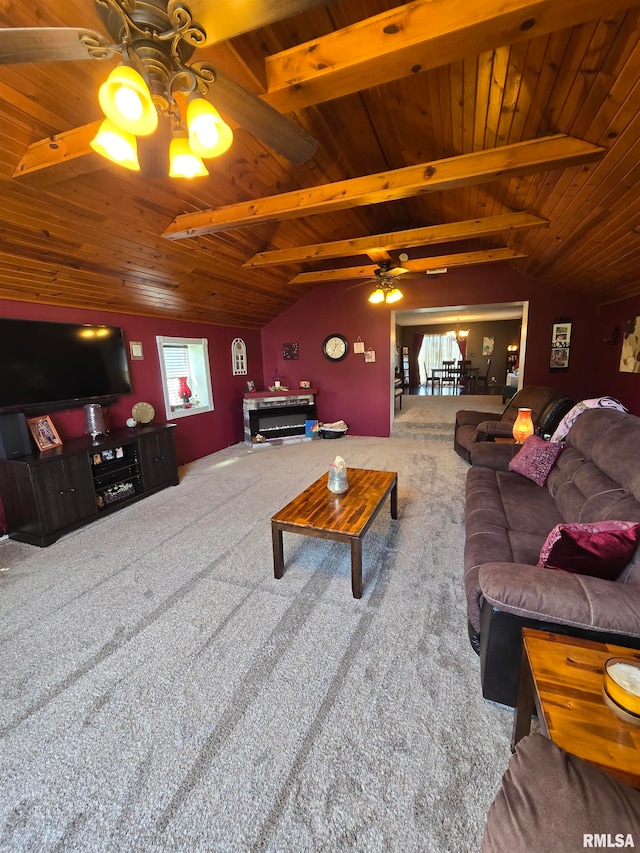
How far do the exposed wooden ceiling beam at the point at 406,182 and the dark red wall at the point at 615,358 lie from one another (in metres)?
2.73

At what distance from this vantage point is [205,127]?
1123 millimetres

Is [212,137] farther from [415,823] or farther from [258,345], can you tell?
[258,345]

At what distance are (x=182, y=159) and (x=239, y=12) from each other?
1.79 ft

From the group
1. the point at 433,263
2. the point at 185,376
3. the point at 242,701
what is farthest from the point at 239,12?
the point at 185,376

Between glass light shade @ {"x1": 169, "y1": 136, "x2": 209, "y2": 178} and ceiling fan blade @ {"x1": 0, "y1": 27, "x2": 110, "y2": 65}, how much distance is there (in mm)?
369

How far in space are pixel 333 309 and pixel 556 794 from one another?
589 cm

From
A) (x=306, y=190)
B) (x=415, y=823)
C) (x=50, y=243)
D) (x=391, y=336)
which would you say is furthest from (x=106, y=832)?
(x=391, y=336)

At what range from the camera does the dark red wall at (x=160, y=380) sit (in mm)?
3361

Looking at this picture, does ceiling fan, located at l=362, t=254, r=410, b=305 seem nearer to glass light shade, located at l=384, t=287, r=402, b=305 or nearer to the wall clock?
glass light shade, located at l=384, t=287, r=402, b=305

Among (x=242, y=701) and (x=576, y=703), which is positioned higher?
(x=576, y=703)

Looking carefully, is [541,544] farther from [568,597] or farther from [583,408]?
[583,408]

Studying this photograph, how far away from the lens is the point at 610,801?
2.25 feet

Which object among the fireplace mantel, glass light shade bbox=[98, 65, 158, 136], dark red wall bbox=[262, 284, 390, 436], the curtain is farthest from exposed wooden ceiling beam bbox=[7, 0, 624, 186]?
the curtain

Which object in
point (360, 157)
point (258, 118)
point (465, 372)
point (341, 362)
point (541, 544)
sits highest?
point (360, 157)
